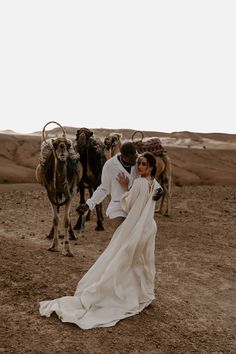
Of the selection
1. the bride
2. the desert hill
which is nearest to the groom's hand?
the bride

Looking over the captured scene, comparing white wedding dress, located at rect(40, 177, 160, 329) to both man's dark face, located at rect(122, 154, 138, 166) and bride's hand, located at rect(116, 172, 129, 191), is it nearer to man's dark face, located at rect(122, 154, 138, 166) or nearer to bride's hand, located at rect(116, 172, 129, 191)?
bride's hand, located at rect(116, 172, 129, 191)

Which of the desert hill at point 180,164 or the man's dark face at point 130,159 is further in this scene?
the desert hill at point 180,164

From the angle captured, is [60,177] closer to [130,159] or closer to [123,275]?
[130,159]

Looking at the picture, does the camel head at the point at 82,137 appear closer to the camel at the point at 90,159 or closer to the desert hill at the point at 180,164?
the camel at the point at 90,159

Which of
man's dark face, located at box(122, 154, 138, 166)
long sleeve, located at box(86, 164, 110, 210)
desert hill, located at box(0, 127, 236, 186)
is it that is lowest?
desert hill, located at box(0, 127, 236, 186)

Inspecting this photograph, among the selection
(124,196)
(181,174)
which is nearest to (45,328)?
(124,196)

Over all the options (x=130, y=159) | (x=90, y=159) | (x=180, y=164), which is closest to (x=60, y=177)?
(x=90, y=159)

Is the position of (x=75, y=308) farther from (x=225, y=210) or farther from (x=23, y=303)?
(x=225, y=210)

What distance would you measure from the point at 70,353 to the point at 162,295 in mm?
2407

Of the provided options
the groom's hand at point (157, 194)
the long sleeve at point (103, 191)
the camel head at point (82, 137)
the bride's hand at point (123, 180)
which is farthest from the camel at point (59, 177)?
the groom's hand at point (157, 194)

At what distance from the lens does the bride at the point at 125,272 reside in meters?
5.20

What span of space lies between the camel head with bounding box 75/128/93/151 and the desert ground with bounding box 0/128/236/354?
6.55ft

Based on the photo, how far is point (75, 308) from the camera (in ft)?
17.1

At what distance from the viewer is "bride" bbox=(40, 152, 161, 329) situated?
5.20 m
